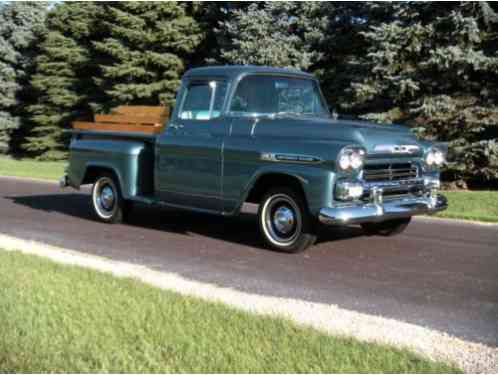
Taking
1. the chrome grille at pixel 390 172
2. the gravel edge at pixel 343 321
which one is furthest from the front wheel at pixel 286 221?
the gravel edge at pixel 343 321

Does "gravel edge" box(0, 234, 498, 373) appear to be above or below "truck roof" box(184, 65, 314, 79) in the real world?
below

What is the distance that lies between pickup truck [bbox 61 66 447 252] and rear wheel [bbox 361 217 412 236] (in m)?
0.01

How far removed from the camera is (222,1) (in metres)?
31.0

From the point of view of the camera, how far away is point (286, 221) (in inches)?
318

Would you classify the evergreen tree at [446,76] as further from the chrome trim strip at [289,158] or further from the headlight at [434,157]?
the chrome trim strip at [289,158]

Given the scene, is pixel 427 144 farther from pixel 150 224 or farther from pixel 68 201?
pixel 68 201

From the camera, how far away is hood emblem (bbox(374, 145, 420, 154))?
25.4ft

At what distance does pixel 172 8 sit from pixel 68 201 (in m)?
20.2

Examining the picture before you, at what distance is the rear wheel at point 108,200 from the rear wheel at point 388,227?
3.72 m

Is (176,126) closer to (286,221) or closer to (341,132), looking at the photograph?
(286,221)

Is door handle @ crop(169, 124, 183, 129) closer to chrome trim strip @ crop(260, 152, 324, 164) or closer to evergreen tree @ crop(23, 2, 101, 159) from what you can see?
chrome trim strip @ crop(260, 152, 324, 164)

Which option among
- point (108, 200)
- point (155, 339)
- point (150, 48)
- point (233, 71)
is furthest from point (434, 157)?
point (150, 48)

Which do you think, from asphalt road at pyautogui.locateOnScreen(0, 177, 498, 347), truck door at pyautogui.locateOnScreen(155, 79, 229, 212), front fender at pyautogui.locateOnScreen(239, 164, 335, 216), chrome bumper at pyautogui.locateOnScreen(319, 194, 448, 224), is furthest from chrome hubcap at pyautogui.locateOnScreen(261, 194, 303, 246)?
truck door at pyautogui.locateOnScreen(155, 79, 229, 212)

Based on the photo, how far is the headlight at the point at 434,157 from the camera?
8.48m
